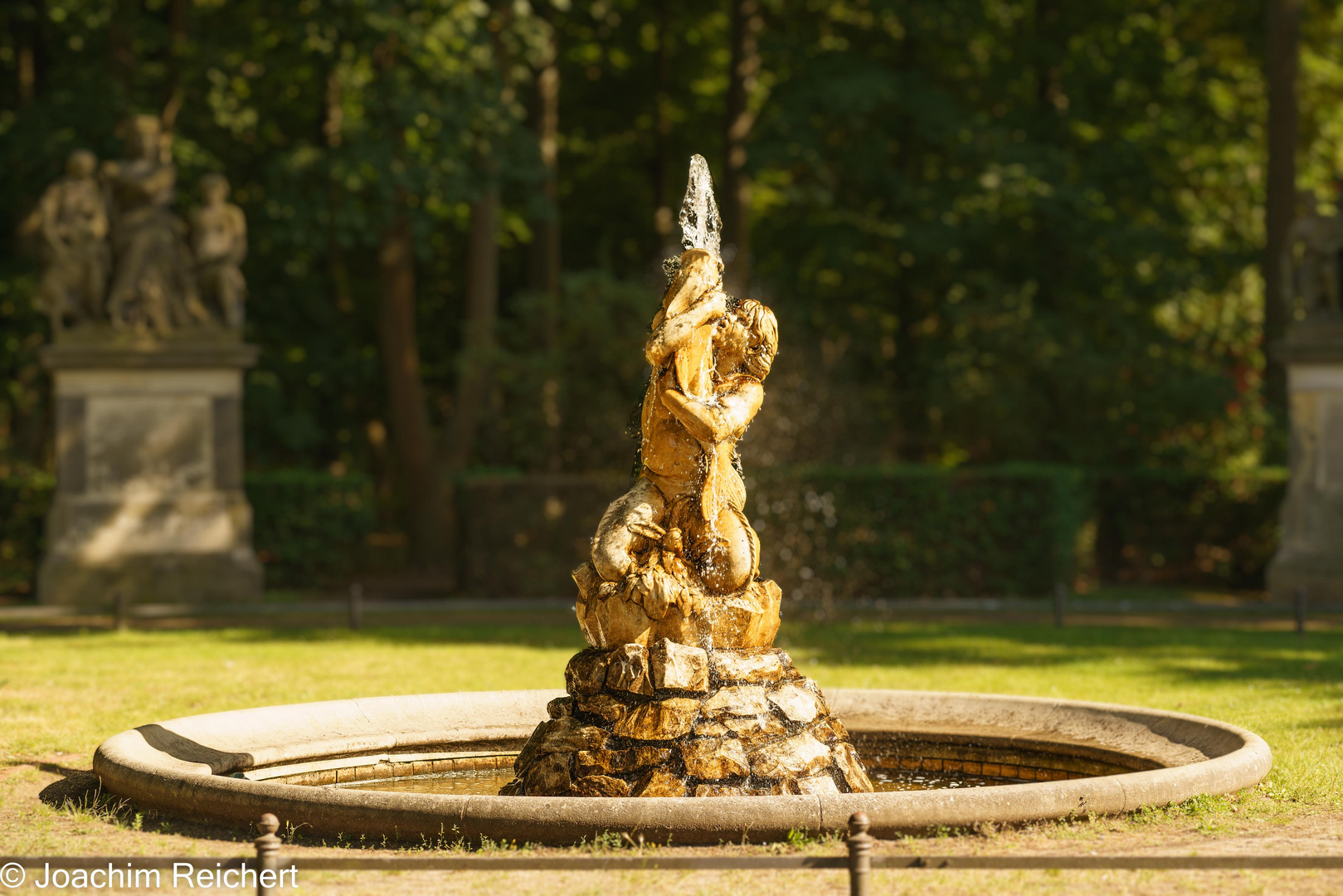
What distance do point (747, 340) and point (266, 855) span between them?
393 centimetres

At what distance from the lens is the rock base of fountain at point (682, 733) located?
750 centimetres

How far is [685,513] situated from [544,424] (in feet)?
52.1

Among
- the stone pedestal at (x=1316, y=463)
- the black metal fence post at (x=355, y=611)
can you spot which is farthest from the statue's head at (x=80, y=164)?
the stone pedestal at (x=1316, y=463)

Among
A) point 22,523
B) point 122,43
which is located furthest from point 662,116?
point 22,523

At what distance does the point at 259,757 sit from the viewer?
876 cm

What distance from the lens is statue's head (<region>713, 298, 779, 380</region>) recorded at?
817 centimetres

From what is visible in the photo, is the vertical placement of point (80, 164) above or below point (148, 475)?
above

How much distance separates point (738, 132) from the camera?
2748 cm

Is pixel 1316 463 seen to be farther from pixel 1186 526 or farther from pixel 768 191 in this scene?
pixel 768 191

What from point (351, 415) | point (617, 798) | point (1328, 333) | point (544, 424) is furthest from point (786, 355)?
point (617, 798)

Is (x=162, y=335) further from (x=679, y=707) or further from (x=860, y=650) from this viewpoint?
(x=679, y=707)

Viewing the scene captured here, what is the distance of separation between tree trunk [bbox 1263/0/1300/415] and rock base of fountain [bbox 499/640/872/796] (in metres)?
19.3

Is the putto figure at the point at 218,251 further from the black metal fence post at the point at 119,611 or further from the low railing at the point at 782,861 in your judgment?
the low railing at the point at 782,861

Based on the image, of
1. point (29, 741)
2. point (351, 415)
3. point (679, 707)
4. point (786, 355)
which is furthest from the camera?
point (351, 415)
